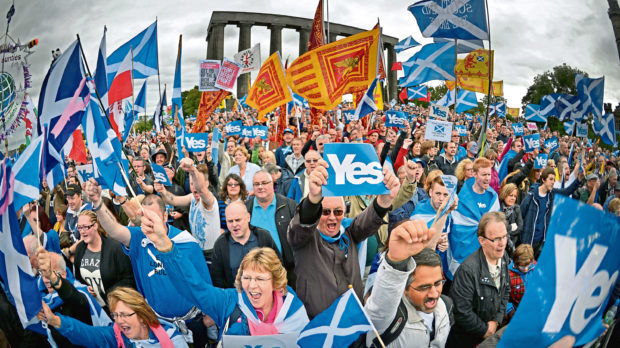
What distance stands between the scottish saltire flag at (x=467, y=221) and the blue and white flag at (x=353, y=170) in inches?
91.6

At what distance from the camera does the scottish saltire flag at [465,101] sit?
52.5 ft

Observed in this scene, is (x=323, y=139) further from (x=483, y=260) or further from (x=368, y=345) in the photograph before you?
(x=368, y=345)

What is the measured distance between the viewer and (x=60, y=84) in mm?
4184

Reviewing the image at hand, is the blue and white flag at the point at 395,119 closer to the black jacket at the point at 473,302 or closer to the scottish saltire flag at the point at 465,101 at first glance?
the scottish saltire flag at the point at 465,101

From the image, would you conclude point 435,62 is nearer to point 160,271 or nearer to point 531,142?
point 531,142

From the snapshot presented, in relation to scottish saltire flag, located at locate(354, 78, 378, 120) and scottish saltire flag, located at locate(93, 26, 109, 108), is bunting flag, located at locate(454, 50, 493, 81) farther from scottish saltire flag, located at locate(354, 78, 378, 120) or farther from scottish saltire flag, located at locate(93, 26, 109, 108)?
scottish saltire flag, located at locate(93, 26, 109, 108)

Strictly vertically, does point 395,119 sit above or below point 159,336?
above

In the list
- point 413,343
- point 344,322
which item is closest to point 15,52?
point 344,322

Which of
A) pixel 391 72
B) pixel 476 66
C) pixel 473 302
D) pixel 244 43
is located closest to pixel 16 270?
pixel 473 302

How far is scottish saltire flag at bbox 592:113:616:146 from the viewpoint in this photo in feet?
35.2

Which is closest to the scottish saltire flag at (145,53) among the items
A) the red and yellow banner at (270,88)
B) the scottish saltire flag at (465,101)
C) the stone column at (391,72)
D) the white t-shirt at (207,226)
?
the red and yellow banner at (270,88)

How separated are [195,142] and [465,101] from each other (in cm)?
1076

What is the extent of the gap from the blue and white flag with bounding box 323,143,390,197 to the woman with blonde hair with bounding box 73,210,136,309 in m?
2.22

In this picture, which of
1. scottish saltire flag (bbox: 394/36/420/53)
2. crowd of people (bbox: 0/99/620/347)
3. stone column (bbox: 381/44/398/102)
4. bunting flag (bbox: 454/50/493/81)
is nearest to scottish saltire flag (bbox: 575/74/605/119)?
bunting flag (bbox: 454/50/493/81)
